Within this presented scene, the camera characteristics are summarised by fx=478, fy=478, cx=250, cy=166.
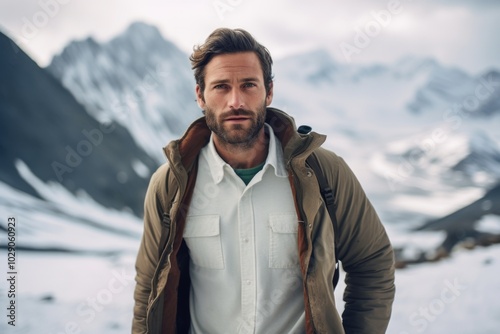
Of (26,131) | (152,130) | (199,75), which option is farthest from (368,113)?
(199,75)

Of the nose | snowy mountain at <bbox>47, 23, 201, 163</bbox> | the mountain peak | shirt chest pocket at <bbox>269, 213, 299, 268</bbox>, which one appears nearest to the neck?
the nose

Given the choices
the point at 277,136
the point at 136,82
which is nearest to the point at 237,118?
the point at 277,136

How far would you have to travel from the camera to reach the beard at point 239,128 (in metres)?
1.39

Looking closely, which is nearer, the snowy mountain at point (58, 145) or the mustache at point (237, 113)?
the mustache at point (237, 113)

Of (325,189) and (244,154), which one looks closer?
(325,189)

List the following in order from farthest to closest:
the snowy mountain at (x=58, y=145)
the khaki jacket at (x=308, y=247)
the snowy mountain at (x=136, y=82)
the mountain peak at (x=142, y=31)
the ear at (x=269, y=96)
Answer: the mountain peak at (x=142, y=31), the snowy mountain at (x=136, y=82), the snowy mountain at (x=58, y=145), the ear at (x=269, y=96), the khaki jacket at (x=308, y=247)

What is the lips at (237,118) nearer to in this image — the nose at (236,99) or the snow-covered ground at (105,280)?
the nose at (236,99)

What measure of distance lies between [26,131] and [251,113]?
20.2 ft

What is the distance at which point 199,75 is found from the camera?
1539mm

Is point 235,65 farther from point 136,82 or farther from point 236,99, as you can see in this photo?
point 136,82

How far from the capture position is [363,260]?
140cm

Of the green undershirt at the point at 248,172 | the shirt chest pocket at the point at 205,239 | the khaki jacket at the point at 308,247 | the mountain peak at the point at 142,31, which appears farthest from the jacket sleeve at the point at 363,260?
the mountain peak at the point at 142,31

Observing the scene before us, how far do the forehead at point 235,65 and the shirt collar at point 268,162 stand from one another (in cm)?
20

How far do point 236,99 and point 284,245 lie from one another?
443mm
